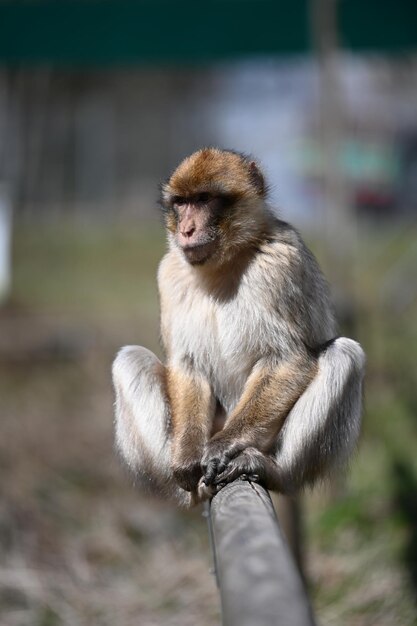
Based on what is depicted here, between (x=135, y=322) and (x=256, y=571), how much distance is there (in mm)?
10253

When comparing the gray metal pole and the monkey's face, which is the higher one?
the monkey's face

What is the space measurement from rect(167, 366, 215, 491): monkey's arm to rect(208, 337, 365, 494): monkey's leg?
315 mm

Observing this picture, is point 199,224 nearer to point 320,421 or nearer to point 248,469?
point 320,421

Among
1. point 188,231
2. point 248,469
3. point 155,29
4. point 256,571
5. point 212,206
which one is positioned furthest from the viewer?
point 155,29

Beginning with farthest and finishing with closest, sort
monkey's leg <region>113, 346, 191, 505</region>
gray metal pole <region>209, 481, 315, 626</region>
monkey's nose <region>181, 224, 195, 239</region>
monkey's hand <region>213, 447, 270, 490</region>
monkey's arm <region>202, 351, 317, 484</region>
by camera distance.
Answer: monkey's leg <region>113, 346, 191, 505</region> → monkey's nose <region>181, 224, 195, 239</region> → monkey's arm <region>202, 351, 317, 484</region> → monkey's hand <region>213, 447, 270, 490</region> → gray metal pole <region>209, 481, 315, 626</region>

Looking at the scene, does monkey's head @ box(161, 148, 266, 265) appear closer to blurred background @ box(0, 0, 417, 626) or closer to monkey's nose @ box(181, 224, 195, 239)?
monkey's nose @ box(181, 224, 195, 239)

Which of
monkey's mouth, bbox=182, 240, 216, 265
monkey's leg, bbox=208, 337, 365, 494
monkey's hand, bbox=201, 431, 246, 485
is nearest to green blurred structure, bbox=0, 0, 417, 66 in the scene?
monkey's mouth, bbox=182, 240, 216, 265

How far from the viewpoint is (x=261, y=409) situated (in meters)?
4.09

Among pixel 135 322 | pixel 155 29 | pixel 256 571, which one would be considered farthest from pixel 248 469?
pixel 135 322

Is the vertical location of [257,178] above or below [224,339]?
above

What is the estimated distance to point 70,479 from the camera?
8766 millimetres

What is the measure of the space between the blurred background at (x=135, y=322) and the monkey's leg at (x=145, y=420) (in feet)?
2.42

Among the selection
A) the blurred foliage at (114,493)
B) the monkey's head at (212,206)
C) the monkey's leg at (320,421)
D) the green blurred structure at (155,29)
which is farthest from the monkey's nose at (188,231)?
the green blurred structure at (155,29)

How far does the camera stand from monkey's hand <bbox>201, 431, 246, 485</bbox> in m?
3.82
